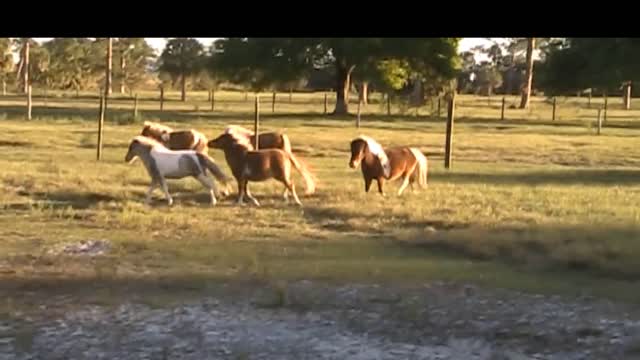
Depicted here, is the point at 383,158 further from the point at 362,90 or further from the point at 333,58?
the point at 362,90

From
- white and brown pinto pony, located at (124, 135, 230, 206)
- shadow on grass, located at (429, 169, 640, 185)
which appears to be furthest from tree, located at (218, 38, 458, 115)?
white and brown pinto pony, located at (124, 135, 230, 206)

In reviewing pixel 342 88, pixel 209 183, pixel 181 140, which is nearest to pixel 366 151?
pixel 209 183

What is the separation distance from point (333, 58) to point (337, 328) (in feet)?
136

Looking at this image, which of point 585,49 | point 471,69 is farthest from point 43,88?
point 585,49

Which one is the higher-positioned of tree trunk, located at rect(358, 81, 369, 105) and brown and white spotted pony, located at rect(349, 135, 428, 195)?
tree trunk, located at rect(358, 81, 369, 105)

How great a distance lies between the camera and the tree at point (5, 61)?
61.5 meters

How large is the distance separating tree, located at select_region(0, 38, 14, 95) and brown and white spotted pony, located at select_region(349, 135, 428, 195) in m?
45.7

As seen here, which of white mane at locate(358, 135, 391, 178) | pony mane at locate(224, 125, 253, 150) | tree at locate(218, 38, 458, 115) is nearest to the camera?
pony mane at locate(224, 125, 253, 150)

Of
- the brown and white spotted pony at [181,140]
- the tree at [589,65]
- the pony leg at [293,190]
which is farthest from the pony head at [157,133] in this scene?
the tree at [589,65]

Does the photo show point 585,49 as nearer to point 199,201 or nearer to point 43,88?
point 199,201

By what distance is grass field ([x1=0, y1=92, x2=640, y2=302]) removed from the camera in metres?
9.78

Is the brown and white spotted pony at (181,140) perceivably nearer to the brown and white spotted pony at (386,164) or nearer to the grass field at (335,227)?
the grass field at (335,227)

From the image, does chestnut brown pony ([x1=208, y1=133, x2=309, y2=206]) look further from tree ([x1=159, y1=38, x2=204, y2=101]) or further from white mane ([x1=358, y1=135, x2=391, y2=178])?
tree ([x1=159, y1=38, x2=204, y2=101])

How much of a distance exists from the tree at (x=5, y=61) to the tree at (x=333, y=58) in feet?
57.5
